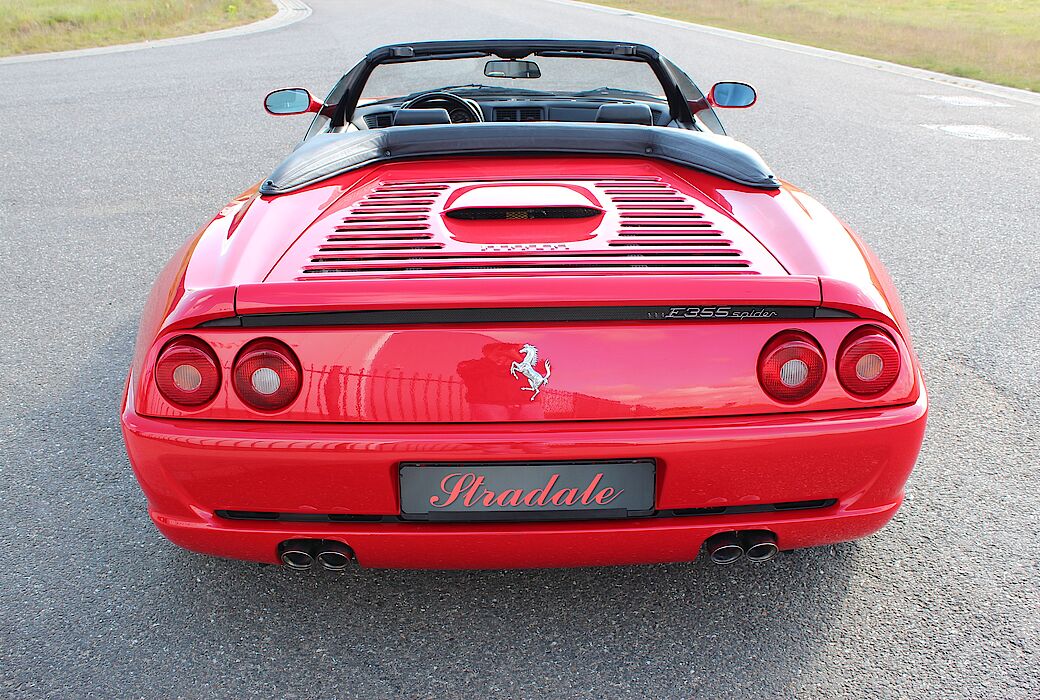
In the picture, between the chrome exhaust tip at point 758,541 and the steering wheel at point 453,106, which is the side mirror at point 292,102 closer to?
the steering wheel at point 453,106

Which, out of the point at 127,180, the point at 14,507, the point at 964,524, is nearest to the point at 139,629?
the point at 14,507

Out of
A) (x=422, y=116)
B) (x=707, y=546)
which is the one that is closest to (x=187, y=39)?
(x=422, y=116)

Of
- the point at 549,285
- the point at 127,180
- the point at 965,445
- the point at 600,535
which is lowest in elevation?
the point at 127,180

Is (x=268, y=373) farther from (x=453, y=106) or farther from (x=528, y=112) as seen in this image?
(x=528, y=112)

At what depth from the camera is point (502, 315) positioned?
1.93m

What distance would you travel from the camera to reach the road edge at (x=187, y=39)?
1597 centimetres

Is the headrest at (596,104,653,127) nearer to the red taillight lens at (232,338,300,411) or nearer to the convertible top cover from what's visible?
the convertible top cover

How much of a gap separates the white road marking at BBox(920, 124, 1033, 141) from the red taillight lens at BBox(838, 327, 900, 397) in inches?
Answer: 322

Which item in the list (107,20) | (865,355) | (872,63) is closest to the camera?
(865,355)

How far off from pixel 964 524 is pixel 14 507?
9.10ft

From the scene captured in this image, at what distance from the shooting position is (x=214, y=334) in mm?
1978

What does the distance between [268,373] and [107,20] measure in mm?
21831

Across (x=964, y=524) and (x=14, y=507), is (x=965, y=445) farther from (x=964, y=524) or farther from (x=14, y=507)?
(x=14, y=507)

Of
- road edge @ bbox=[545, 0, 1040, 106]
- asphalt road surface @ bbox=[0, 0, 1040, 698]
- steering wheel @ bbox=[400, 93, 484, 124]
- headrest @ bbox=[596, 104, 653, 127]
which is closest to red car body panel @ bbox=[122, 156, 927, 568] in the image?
asphalt road surface @ bbox=[0, 0, 1040, 698]
